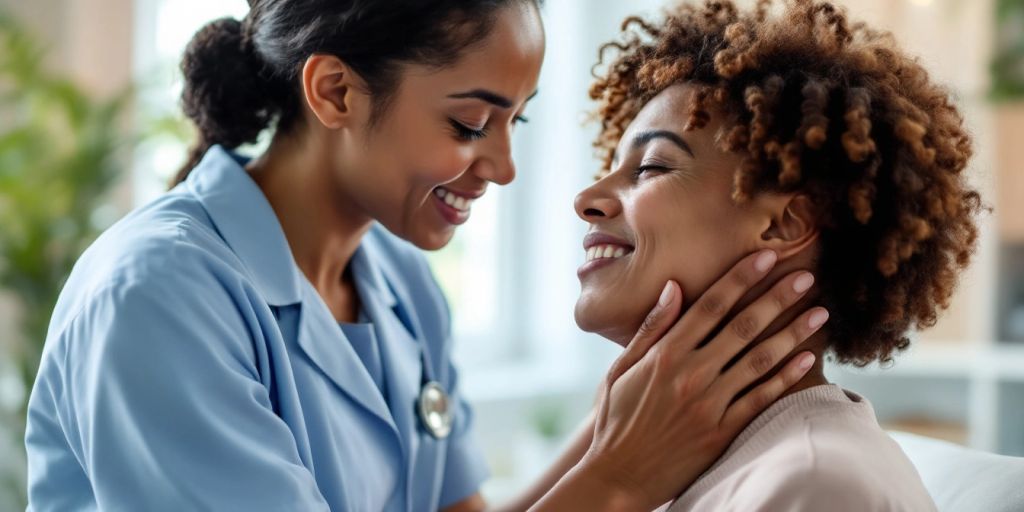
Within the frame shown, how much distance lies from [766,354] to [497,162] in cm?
51

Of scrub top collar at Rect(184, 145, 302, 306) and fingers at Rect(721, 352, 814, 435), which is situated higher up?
fingers at Rect(721, 352, 814, 435)

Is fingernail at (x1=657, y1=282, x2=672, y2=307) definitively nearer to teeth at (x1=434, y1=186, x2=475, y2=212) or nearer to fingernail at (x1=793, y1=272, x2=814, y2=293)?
fingernail at (x1=793, y1=272, x2=814, y2=293)

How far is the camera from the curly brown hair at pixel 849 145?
1.26 m

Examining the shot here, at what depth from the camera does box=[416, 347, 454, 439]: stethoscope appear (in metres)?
1.72

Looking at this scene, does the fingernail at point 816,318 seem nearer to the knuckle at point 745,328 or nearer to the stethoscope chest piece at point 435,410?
the knuckle at point 745,328

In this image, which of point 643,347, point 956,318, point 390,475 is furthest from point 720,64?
point 956,318

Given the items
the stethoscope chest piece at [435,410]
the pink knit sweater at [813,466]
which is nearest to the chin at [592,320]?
the pink knit sweater at [813,466]

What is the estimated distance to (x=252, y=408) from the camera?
4.25 feet

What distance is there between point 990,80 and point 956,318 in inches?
29.5

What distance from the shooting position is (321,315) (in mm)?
1571

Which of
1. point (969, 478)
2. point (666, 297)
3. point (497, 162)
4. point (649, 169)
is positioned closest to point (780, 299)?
point (666, 297)

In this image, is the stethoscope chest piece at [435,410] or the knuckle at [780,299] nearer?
the knuckle at [780,299]

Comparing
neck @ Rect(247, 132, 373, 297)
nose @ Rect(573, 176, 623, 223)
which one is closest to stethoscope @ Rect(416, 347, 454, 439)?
neck @ Rect(247, 132, 373, 297)

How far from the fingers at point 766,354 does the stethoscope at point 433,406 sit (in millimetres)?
569
